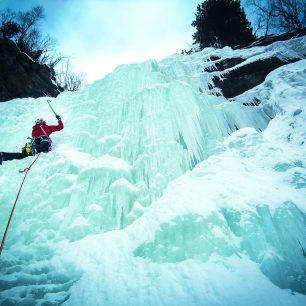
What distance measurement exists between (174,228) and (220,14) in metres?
14.1

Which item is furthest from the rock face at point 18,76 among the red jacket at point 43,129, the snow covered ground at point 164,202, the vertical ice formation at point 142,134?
the vertical ice formation at point 142,134

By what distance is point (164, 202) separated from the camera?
4246 mm

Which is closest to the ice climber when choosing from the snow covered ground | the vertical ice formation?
the snow covered ground

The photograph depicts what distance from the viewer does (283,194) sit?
370cm

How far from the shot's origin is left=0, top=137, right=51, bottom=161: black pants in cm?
639

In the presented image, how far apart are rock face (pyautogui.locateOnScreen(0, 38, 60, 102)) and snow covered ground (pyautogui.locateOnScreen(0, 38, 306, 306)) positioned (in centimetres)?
570

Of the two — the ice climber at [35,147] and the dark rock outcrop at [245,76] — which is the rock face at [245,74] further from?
the ice climber at [35,147]

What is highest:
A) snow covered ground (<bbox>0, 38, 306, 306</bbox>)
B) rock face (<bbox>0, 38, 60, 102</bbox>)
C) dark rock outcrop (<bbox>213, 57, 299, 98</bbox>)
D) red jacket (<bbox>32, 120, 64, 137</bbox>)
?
rock face (<bbox>0, 38, 60, 102</bbox>)

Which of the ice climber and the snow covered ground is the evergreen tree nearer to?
the snow covered ground

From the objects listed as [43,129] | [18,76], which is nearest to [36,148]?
[43,129]

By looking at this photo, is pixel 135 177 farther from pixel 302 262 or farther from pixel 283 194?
pixel 302 262

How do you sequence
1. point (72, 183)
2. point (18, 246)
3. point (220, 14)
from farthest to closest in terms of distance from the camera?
point (220, 14)
point (72, 183)
point (18, 246)

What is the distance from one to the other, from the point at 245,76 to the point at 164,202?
5531 mm

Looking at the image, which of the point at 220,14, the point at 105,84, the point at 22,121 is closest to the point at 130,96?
the point at 105,84
